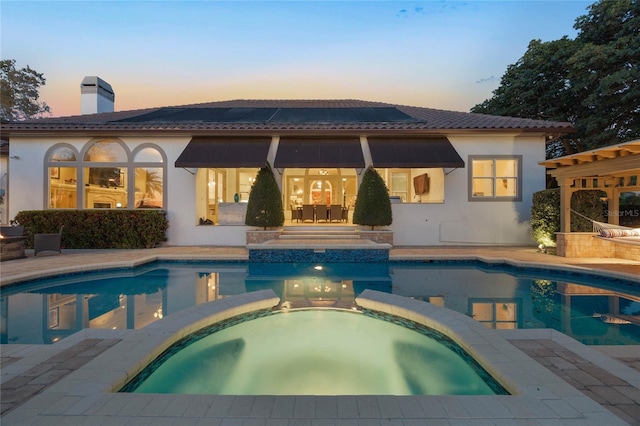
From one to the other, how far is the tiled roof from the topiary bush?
3.74m

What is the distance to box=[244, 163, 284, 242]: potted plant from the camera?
1348 cm

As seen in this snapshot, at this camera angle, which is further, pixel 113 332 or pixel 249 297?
pixel 249 297

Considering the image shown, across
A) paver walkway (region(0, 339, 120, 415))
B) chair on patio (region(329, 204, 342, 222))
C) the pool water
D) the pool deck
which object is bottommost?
the pool water

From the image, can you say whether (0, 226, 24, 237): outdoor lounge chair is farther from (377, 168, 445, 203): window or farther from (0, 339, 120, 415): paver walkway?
(377, 168, 445, 203): window

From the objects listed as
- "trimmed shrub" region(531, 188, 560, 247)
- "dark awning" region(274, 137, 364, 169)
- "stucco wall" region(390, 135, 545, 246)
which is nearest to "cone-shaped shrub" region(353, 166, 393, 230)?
"dark awning" region(274, 137, 364, 169)

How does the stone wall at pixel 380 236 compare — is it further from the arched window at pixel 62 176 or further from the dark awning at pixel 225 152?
the arched window at pixel 62 176

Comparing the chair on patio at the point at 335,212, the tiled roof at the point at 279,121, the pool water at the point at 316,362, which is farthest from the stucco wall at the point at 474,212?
the pool water at the point at 316,362

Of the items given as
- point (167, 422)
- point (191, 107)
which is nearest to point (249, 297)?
point (167, 422)

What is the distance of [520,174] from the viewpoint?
14469 millimetres

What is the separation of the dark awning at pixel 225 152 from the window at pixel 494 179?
9.72 meters

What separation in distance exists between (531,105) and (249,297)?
78.7ft

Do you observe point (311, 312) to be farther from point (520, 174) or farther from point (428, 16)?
point (428, 16)

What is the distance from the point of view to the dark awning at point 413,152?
43.3 feet

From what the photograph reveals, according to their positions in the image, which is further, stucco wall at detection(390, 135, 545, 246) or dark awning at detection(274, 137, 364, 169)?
stucco wall at detection(390, 135, 545, 246)
